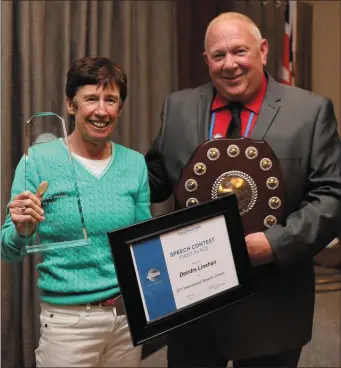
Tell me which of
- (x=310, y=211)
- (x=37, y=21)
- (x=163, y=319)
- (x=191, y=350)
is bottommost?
(x=191, y=350)

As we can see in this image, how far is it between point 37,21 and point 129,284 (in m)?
0.55

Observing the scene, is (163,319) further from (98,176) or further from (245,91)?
A: (245,91)

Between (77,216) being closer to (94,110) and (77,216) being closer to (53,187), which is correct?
(53,187)

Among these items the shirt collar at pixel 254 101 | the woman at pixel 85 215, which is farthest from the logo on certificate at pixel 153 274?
the shirt collar at pixel 254 101

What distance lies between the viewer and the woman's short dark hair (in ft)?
3.18

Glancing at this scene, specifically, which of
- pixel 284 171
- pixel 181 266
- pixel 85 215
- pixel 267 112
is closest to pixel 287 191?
pixel 284 171

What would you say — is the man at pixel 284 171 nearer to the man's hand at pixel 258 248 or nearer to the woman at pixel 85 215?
the man's hand at pixel 258 248

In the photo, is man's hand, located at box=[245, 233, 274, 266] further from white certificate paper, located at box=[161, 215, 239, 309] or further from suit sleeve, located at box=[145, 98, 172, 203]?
suit sleeve, located at box=[145, 98, 172, 203]

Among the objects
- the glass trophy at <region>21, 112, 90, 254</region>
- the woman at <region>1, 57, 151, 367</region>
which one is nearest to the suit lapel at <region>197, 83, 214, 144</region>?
the woman at <region>1, 57, 151, 367</region>

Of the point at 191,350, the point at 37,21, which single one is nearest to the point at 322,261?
the point at 191,350

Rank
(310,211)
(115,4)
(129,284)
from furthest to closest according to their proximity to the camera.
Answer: (115,4)
(310,211)
(129,284)

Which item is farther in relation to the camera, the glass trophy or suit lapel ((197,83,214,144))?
suit lapel ((197,83,214,144))

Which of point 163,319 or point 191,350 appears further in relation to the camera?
point 191,350

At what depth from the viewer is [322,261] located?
1.20 meters
